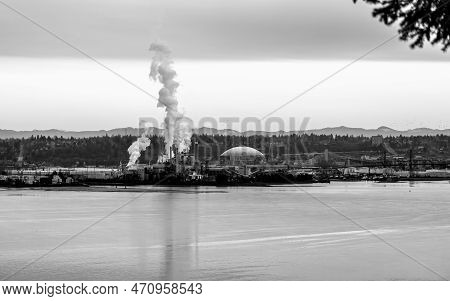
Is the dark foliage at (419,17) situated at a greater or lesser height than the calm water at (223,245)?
greater

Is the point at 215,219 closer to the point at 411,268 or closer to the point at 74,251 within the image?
the point at 74,251

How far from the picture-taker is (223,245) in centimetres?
2589

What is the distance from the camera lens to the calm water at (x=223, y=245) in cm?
1983

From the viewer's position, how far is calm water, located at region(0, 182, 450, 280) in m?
19.8

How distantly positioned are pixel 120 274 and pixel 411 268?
29.1ft

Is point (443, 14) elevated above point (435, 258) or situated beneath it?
elevated above

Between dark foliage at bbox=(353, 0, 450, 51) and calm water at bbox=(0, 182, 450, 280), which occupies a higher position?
dark foliage at bbox=(353, 0, 450, 51)

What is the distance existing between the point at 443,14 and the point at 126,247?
557 inches

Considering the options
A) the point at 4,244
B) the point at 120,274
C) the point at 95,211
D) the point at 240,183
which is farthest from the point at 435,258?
the point at 240,183

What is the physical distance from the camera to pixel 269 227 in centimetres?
3334

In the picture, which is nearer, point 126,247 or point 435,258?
point 435,258
